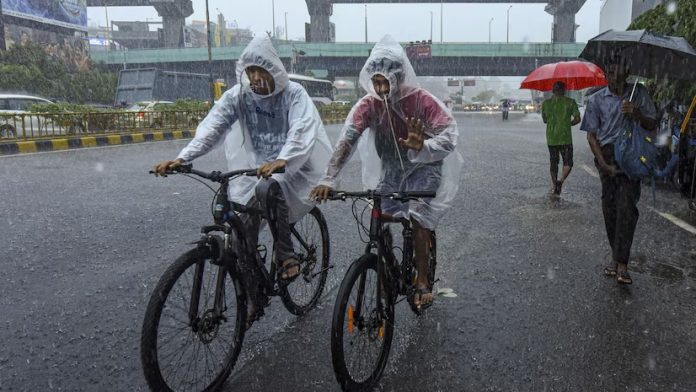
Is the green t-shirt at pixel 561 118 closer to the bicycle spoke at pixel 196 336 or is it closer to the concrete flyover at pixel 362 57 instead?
the bicycle spoke at pixel 196 336

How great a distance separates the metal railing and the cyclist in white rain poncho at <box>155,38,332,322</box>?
13.5 m

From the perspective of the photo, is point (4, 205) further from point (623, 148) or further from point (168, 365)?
point (623, 148)

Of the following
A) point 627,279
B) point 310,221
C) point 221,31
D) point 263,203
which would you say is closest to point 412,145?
point 263,203

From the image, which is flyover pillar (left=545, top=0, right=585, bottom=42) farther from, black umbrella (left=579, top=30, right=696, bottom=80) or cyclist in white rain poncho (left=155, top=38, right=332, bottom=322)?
cyclist in white rain poncho (left=155, top=38, right=332, bottom=322)

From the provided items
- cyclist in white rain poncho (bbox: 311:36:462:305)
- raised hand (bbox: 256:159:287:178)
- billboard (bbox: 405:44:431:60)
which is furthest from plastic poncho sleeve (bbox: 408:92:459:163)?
billboard (bbox: 405:44:431:60)

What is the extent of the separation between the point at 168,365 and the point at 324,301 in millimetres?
1588

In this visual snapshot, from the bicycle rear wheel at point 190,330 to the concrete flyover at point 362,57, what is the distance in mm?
51981

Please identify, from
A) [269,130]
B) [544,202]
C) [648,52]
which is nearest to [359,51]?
[544,202]

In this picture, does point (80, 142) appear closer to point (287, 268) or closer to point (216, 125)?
point (216, 125)

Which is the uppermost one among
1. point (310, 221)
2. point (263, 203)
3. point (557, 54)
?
point (557, 54)

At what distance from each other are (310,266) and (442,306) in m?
0.91

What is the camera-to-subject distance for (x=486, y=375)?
291 centimetres

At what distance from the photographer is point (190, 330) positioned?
262 cm

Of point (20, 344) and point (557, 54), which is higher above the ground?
point (557, 54)
